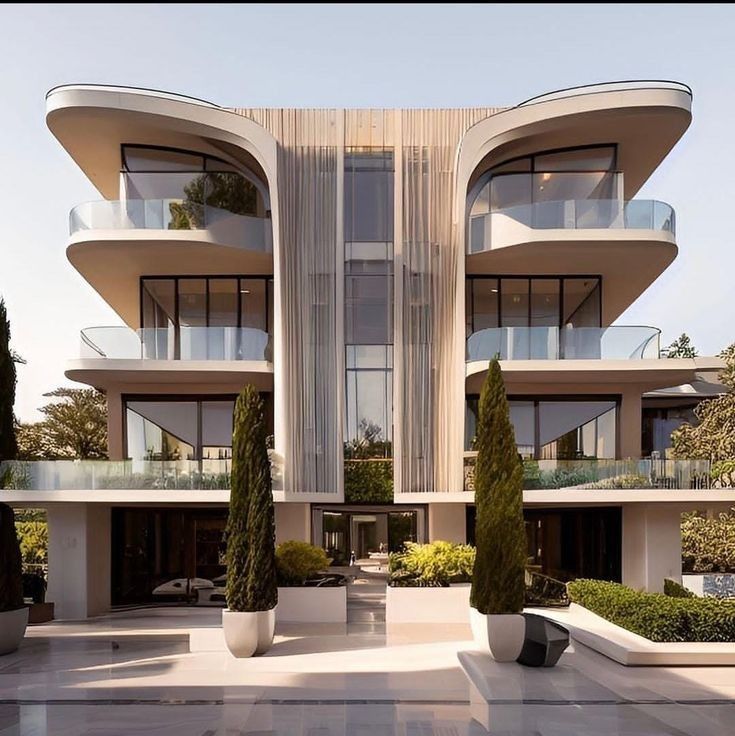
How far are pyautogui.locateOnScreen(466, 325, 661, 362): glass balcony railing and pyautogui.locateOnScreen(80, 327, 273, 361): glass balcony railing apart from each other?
6728 millimetres

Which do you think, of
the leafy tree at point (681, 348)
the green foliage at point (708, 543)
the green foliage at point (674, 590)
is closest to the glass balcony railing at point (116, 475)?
the green foliage at point (674, 590)

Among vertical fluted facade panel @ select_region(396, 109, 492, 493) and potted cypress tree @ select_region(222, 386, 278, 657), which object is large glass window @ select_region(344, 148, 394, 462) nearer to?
vertical fluted facade panel @ select_region(396, 109, 492, 493)

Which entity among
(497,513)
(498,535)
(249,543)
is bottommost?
(249,543)

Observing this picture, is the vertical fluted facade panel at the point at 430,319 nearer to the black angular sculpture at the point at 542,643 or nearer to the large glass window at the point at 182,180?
the large glass window at the point at 182,180

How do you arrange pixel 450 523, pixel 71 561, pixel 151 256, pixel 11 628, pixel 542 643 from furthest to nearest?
1. pixel 450 523
2. pixel 151 256
3. pixel 71 561
4. pixel 11 628
5. pixel 542 643

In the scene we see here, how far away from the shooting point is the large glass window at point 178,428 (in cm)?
2212

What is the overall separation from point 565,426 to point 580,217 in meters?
6.37

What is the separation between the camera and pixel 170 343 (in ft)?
67.5

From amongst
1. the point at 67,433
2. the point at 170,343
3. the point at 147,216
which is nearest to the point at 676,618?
the point at 170,343

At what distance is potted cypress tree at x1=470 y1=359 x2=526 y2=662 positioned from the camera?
44.1ft

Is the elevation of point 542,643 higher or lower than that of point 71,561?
lower

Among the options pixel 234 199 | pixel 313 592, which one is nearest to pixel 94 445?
pixel 234 199

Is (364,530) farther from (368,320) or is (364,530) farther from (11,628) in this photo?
(11,628)

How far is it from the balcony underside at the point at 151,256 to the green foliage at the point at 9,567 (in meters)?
7.85
